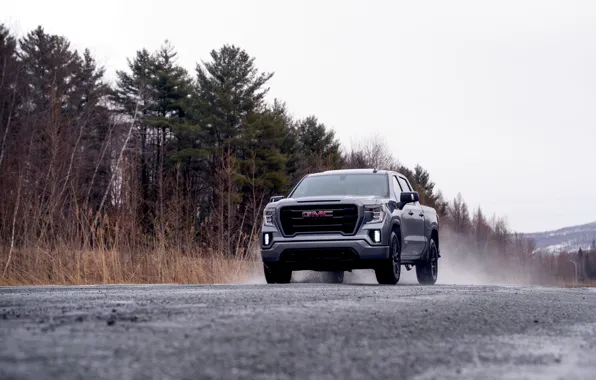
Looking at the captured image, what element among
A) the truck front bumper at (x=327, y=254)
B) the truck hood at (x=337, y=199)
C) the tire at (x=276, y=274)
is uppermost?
→ the truck hood at (x=337, y=199)

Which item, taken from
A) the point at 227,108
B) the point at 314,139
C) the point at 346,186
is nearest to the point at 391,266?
the point at 346,186

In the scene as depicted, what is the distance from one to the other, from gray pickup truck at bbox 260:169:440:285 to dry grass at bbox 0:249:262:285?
3.16 m

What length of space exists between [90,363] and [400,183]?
12.0 meters

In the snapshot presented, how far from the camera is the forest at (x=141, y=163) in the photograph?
48.4 feet

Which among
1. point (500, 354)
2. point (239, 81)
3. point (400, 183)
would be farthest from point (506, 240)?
point (500, 354)

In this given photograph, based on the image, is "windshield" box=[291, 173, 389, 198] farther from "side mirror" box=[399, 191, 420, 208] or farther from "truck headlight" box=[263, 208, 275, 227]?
"truck headlight" box=[263, 208, 275, 227]

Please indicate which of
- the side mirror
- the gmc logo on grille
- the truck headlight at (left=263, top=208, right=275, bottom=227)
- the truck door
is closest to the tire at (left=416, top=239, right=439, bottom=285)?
the truck door

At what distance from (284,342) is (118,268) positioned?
11555mm

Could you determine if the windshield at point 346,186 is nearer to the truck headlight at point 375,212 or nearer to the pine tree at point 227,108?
the truck headlight at point 375,212

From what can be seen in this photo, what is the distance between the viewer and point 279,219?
41.2ft

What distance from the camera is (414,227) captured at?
46.0ft

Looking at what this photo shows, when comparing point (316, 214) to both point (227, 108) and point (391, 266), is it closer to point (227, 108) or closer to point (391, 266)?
point (391, 266)

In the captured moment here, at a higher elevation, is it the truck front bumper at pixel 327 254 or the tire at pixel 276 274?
the truck front bumper at pixel 327 254

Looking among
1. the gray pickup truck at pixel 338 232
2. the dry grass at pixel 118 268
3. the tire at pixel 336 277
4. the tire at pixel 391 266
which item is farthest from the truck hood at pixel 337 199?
the dry grass at pixel 118 268
